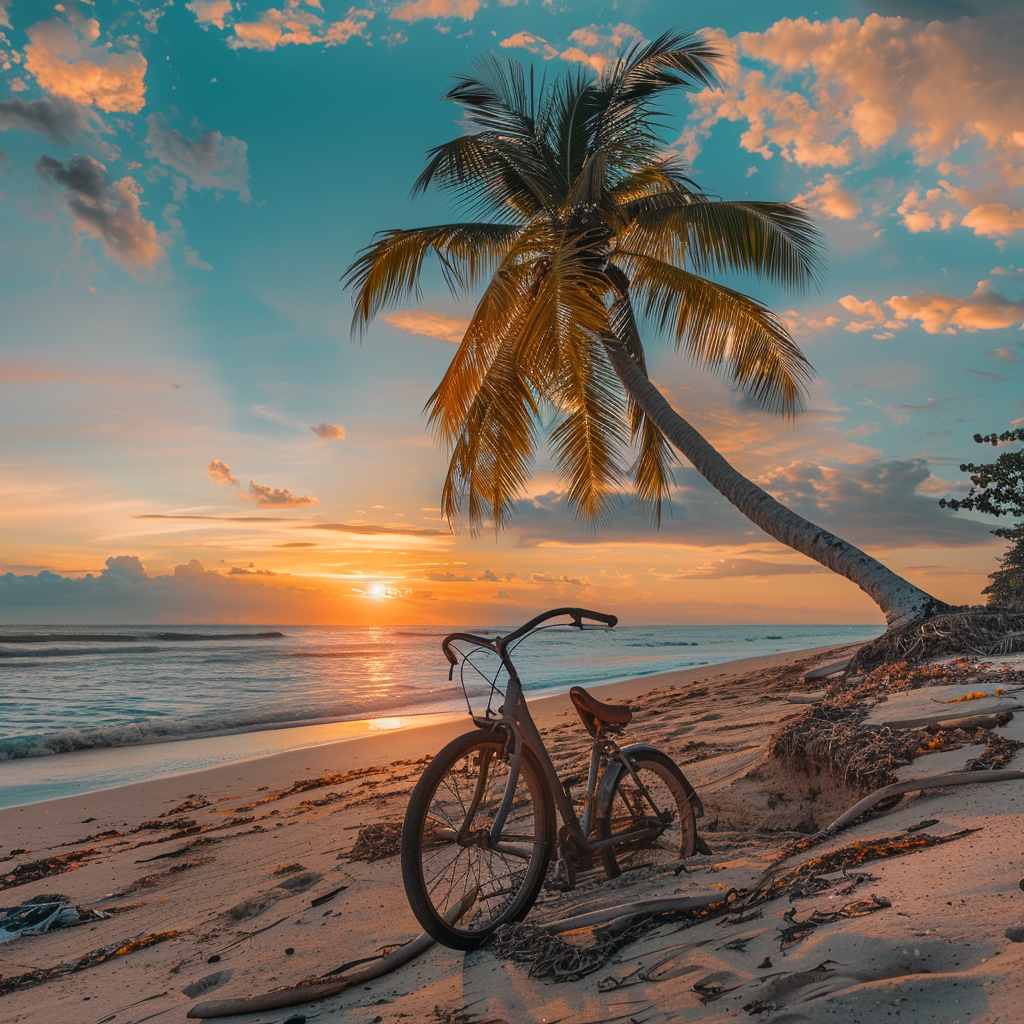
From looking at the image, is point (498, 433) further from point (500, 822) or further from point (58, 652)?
→ point (58, 652)

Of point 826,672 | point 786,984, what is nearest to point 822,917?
point 786,984

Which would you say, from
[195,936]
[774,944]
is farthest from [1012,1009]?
[195,936]


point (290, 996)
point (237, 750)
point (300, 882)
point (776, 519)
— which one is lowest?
point (237, 750)

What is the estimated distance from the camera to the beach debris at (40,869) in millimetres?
5074

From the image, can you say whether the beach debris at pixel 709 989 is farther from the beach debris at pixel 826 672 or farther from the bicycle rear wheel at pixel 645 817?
the beach debris at pixel 826 672

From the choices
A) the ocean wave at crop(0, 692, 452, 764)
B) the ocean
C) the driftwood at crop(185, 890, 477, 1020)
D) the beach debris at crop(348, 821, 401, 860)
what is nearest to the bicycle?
the driftwood at crop(185, 890, 477, 1020)

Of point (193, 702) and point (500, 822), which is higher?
point (500, 822)

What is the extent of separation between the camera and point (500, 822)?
2.99 meters

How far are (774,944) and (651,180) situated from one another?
1275 centimetres

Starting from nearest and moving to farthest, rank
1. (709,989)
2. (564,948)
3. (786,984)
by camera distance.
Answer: (786,984) < (709,989) < (564,948)

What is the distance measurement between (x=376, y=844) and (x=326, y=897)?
0.77 metres

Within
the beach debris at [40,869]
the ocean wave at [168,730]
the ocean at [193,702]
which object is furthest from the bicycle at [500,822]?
the ocean wave at [168,730]

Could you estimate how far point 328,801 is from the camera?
6.56 m

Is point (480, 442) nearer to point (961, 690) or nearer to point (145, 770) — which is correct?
point (145, 770)
